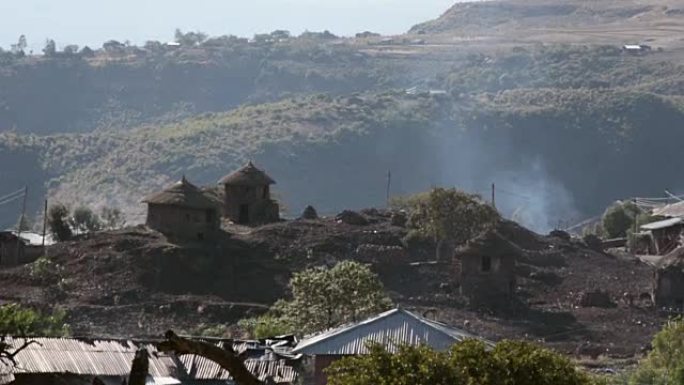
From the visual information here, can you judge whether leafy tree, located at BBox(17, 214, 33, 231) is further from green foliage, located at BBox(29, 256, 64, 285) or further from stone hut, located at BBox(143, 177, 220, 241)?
green foliage, located at BBox(29, 256, 64, 285)

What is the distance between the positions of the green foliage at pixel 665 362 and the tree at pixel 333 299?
5.41 metres

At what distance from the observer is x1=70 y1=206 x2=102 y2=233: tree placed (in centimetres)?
7191

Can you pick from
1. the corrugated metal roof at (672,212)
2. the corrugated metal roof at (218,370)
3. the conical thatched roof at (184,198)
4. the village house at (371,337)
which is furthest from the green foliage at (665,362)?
the corrugated metal roof at (672,212)

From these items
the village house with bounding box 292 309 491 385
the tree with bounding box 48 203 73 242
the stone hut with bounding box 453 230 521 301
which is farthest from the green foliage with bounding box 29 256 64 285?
the village house with bounding box 292 309 491 385

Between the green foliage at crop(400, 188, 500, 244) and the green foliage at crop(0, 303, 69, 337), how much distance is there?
53.0 feet

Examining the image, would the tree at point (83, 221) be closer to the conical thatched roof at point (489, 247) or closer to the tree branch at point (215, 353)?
the conical thatched roof at point (489, 247)

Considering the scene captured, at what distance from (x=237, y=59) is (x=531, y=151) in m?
49.2

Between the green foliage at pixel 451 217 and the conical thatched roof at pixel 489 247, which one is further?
the green foliage at pixel 451 217

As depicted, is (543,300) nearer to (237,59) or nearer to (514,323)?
A: (514,323)

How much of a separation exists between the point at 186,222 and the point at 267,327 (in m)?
17.8

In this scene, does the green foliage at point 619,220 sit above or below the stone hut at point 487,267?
below

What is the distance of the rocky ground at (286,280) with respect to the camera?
49.3 meters

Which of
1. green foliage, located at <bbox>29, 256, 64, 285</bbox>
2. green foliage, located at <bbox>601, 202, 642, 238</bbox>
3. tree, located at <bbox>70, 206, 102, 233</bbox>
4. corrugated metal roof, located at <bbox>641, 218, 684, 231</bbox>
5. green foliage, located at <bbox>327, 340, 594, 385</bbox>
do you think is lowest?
green foliage, located at <bbox>601, 202, 642, 238</bbox>

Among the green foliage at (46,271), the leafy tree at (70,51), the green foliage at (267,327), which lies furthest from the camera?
the leafy tree at (70,51)
